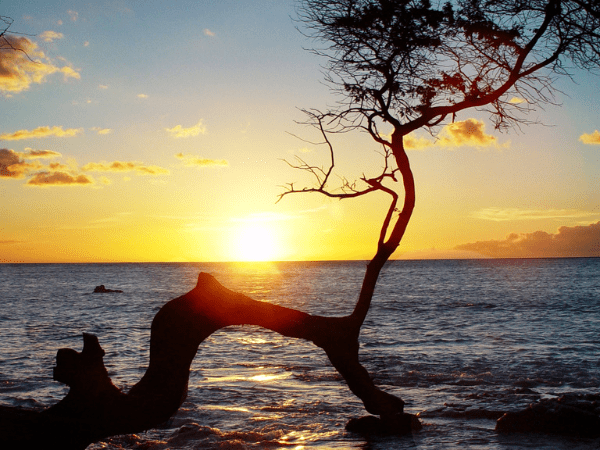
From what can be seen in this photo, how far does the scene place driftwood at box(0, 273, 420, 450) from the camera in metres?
6.60

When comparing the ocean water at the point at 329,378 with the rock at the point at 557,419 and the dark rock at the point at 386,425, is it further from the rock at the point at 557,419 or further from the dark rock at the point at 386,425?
the rock at the point at 557,419

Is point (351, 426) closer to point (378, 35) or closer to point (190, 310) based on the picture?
point (190, 310)

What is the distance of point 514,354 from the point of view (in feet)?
64.2

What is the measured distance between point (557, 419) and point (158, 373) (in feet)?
24.9

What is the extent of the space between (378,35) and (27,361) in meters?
15.9

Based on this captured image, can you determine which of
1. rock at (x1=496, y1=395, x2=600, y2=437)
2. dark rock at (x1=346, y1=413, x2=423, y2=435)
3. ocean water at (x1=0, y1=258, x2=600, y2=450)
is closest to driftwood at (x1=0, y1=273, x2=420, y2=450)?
dark rock at (x1=346, y1=413, x2=423, y2=435)

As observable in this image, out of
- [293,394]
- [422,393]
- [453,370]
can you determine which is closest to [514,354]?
[453,370]

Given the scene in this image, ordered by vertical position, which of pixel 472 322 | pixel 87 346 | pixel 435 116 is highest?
pixel 435 116

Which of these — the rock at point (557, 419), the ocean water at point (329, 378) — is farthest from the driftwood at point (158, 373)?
the rock at point (557, 419)

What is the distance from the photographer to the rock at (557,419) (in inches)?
383

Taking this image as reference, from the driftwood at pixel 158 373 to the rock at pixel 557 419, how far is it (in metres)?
3.12

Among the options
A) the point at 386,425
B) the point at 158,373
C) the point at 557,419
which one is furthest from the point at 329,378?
the point at 158,373

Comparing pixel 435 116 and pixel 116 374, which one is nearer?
pixel 435 116

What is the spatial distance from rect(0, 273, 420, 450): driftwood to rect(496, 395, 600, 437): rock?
312 centimetres
